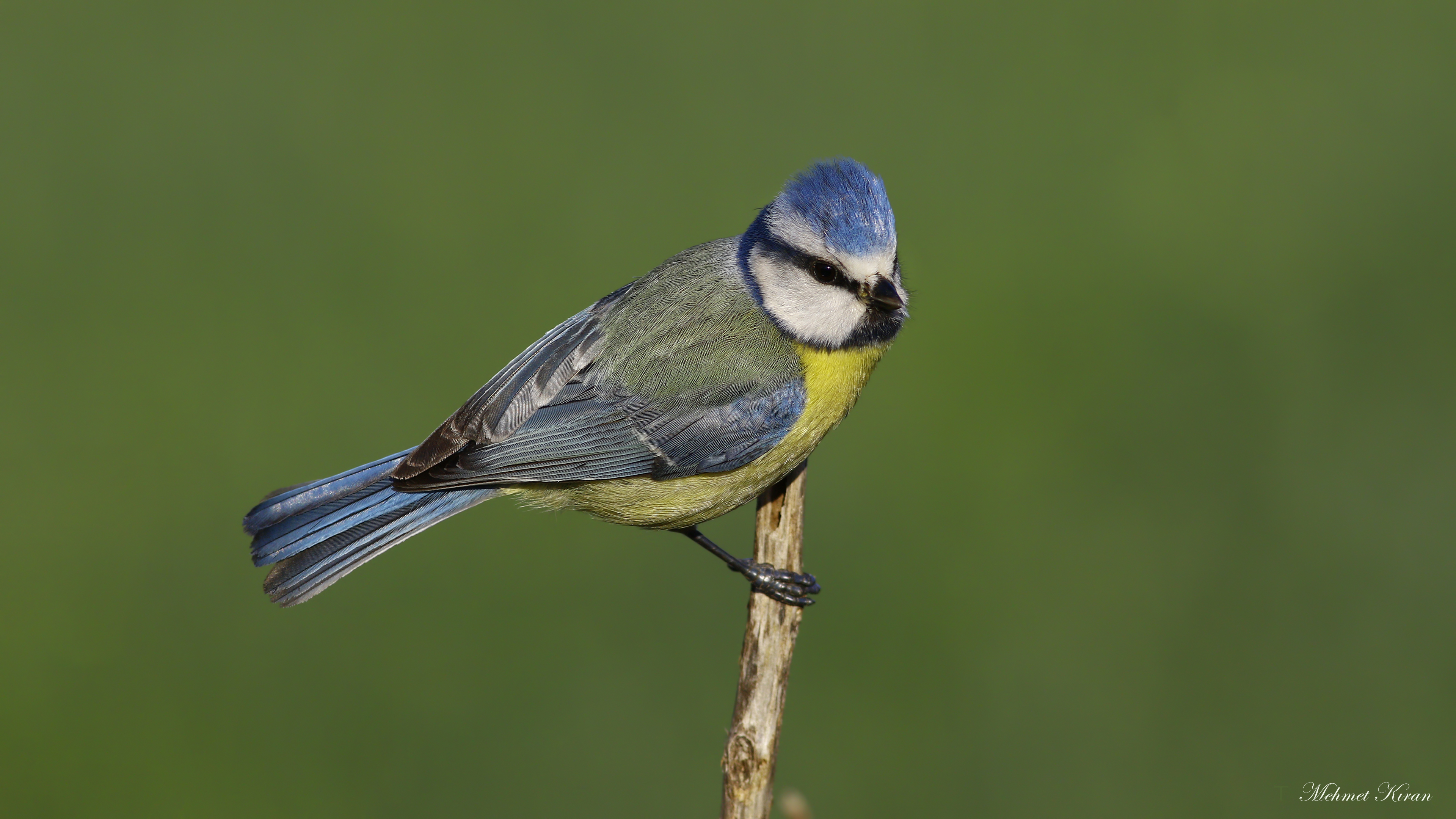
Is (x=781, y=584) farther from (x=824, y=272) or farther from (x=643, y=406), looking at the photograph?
(x=824, y=272)

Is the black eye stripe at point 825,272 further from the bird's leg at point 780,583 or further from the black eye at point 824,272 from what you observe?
the bird's leg at point 780,583

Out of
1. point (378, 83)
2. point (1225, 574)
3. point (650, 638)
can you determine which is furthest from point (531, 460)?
point (378, 83)

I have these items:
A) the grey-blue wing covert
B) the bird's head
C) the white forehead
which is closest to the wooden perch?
the grey-blue wing covert

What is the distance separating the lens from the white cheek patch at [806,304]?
2.93 m

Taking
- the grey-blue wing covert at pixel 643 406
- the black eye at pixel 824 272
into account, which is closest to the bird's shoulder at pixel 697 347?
the grey-blue wing covert at pixel 643 406

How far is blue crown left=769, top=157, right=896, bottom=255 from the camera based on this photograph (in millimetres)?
2812

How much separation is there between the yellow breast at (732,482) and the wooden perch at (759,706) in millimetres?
256

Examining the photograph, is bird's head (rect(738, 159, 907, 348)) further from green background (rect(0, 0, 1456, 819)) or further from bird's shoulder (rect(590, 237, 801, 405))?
green background (rect(0, 0, 1456, 819))

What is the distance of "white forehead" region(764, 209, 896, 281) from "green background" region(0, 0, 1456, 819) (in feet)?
4.47

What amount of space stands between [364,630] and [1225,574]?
311cm

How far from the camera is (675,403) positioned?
2.97m

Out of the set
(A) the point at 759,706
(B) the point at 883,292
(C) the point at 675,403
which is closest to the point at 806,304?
(B) the point at 883,292

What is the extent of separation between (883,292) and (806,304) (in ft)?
0.67

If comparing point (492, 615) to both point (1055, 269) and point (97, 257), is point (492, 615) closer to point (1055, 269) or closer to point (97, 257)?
point (97, 257)
